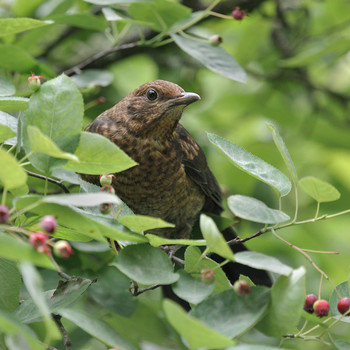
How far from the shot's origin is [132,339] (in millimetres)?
2562

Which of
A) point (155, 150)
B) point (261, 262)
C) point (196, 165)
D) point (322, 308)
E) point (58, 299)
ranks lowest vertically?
point (196, 165)

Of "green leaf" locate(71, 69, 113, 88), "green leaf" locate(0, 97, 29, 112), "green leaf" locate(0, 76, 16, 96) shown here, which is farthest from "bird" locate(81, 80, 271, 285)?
"green leaf" locate(0, 97, 29, 112)

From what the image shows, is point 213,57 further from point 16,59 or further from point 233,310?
point 233,310

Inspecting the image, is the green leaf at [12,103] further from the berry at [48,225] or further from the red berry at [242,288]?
the red berry at [242,288]

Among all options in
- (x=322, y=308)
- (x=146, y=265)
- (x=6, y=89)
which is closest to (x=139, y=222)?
(x=146, y=265)

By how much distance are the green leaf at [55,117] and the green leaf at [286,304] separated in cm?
60

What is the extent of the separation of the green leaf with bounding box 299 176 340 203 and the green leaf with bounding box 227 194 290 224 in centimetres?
10

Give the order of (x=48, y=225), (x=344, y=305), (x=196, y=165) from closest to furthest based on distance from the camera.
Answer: (x=48, y=225) → (x=344, y=305) → (x=196, y=165)

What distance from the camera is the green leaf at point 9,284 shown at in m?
1.59

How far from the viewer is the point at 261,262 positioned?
139 centimetres

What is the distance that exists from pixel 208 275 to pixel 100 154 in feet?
1.32

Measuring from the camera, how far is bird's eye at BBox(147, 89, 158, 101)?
2830 mm

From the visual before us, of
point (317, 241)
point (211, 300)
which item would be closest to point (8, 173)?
point (211, 300)

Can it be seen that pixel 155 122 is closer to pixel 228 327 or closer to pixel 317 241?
pixel 317 241
